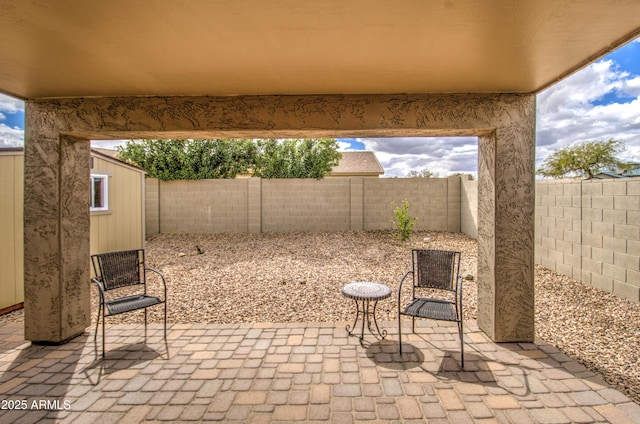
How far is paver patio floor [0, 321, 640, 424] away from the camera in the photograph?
6.64 ft

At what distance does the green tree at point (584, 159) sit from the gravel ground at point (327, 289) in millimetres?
12499

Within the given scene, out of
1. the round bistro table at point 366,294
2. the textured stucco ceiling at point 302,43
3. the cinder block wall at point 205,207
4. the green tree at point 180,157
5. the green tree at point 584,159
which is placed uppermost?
the green tree at point 584,159

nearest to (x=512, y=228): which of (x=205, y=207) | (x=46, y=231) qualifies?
(x=46, y=231)

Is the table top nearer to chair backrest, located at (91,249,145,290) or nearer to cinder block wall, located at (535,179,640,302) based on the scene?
chair backrest, located at (91,249,145,290)

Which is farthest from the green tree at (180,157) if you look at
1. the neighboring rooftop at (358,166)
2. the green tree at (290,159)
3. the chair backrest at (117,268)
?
the neighboring rooftop at (358,166)

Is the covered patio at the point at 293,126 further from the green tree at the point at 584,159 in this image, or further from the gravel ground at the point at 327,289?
the green tree at the point at 584,159

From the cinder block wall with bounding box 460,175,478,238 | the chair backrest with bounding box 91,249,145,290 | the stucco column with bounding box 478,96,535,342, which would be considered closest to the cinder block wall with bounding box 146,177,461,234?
the cinder block wall with bounding box 460,175,478,238

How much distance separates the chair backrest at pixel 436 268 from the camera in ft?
10.1

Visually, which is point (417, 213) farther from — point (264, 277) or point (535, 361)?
point (535, 361)

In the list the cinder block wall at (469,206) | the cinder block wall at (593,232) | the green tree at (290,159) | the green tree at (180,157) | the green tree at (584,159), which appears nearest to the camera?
the cinder block wall at (593,232)

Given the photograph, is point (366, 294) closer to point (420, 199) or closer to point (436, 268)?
point (436, 268)

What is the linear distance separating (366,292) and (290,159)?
8.80 metres

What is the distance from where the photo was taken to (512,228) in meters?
2.94

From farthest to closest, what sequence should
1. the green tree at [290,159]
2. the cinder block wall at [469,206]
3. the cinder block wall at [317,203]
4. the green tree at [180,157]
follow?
the green tree at [290,159], the green tree at [180,157], the cinder block wall at [317,203], the cinder block wall at [469,206]
